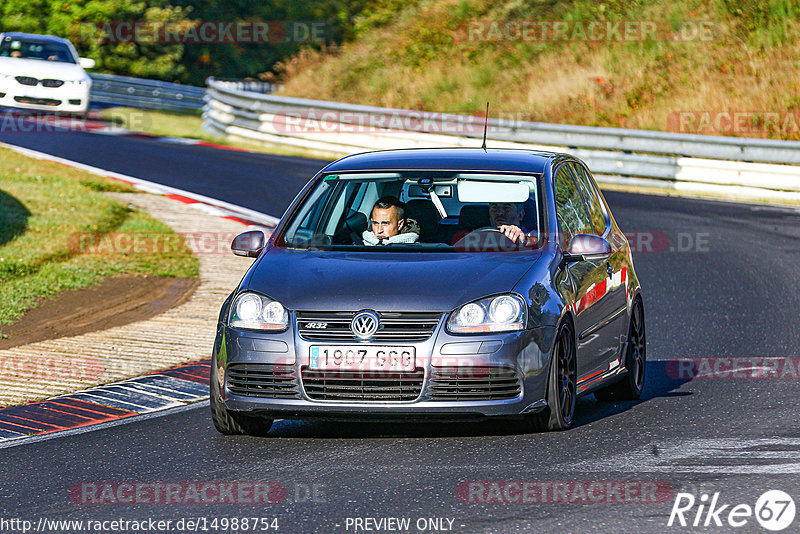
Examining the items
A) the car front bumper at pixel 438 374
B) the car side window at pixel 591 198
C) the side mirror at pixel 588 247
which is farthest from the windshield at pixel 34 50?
the car front bumper at pixel 438 374

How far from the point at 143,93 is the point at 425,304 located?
34232mm

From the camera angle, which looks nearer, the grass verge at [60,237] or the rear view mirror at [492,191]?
the rear view mirror at [492,191]

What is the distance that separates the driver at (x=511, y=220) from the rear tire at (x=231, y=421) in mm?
1818

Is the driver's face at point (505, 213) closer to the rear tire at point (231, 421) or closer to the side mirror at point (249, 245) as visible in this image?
the side mirror at point (249, 245)

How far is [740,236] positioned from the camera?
17.6 m

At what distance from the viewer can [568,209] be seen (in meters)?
8.87

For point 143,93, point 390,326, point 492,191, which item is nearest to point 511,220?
point 492,191

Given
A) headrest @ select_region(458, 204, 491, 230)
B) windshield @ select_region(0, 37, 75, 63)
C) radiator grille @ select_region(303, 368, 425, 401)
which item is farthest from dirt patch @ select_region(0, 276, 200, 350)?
windshield @ select_region(0, 37, 75, 63)

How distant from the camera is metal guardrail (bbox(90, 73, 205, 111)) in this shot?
40125 mm

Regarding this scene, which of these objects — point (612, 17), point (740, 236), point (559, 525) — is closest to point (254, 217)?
point (740, 236)

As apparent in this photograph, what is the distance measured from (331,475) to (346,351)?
0.74 meters

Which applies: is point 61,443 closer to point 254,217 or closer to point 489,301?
point 489,301

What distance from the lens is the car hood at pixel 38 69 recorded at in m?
28.7

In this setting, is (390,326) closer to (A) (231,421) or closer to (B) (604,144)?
(A) (231,421)
